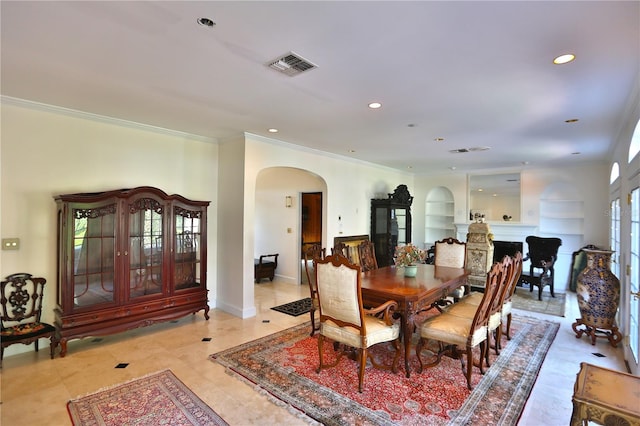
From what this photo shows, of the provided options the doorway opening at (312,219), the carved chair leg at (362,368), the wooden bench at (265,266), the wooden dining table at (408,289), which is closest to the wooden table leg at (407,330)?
the wooden dining table at (408,289)

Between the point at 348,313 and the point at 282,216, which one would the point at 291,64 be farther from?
the point at 282,216

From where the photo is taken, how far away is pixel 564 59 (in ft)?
7.59

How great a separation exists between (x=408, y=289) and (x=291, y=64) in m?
2.35

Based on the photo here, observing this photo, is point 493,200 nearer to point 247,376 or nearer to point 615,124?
point 615,124

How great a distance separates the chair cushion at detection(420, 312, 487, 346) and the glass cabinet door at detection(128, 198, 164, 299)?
129 inches

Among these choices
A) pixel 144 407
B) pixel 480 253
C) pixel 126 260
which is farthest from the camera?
pixel 480 253

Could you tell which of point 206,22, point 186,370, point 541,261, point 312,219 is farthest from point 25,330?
point 541,261

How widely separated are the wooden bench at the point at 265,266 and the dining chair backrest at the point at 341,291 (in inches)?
161

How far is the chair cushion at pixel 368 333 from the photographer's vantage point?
9.25ft

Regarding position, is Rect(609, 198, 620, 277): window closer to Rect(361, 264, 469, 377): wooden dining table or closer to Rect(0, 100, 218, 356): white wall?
Rect(361, 264, 469, 377): wooden dining table

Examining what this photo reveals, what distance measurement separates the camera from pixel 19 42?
7.18 ft

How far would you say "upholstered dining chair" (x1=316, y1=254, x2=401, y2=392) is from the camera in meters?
2.77

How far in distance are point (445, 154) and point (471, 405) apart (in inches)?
176

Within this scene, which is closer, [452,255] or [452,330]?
→ [452,330]
